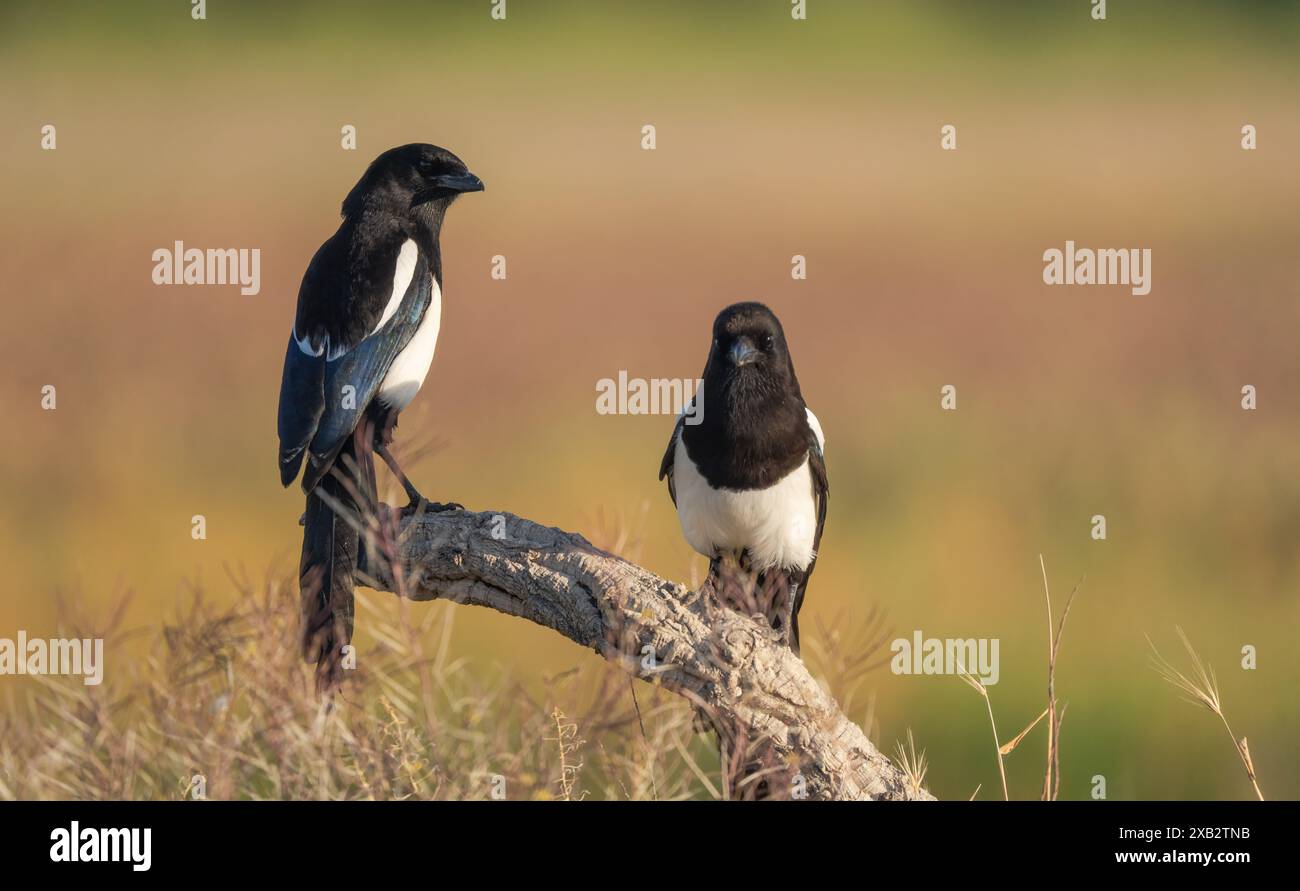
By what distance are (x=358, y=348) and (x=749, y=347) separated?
1.19 meters

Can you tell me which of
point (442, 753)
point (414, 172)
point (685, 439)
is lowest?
point (442, 753)

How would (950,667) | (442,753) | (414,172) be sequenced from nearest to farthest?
(442,753), (950,667), (414,172)

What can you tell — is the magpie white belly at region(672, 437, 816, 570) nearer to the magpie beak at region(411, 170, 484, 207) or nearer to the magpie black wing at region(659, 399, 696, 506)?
the magpie black wing at region(659, 399, 696, 506)

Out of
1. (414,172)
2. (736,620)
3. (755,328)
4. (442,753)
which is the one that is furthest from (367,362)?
(442,753)

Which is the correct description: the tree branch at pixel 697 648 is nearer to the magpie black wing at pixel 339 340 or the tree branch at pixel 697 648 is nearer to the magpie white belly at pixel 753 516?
the magpie white belly at pixel 753 516

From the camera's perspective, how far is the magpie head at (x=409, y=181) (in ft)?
14.7

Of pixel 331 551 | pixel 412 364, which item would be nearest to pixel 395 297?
pixel 412 364

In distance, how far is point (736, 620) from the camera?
3389 millimetres

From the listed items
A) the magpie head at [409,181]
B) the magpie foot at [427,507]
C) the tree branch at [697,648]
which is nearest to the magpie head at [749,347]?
the tree branch at [697,648]

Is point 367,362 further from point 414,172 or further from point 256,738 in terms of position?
point 256,738

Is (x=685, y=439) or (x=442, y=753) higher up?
(x=685, y=439)

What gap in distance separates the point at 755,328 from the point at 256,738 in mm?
1725

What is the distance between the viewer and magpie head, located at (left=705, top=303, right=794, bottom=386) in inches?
148

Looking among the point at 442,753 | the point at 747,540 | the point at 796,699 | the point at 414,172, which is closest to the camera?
the point at 442,753
